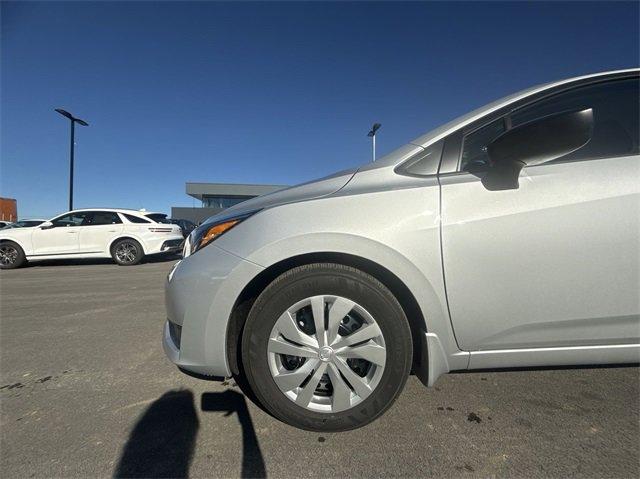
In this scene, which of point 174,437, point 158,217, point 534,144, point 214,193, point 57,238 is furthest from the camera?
point 214,193

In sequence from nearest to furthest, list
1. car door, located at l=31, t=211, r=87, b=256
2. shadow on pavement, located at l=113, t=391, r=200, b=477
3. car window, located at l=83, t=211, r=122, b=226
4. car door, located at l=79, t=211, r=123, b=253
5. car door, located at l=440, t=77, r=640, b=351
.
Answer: shadow on pavement, located at l=113, t=391, r=200, b=477
car door, located at l=440, t=77, r=640, b=351
car door, located at l=31, t=211, r=87, b=256
car door, located at l=79, t=211, r=123, b=253
car window, located at l=83, t=211, r=122, b=226

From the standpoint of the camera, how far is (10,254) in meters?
8.06

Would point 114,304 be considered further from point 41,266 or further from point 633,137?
point 41,266

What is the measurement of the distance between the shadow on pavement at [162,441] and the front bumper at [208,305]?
0.32 meters

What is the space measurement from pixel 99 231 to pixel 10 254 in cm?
212

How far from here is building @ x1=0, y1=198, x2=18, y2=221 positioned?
30069mm

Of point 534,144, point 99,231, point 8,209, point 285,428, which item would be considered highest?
point 8,209

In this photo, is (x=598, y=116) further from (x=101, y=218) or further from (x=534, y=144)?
(x=101, y=218)

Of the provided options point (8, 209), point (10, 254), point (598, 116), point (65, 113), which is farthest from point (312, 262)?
point (8, 209)

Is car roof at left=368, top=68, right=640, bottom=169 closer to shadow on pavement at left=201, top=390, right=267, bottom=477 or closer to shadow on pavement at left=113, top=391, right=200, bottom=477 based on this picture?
shadow on pavement at left=201, top=390, right=267, bottom=477

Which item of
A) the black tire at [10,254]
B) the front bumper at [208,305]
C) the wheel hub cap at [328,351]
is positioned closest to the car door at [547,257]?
the wheel hub cap at [328,351]

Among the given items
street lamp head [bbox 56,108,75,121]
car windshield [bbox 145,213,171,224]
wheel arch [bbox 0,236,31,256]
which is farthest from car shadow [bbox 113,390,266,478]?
street lamp head [bbox 56,108,75,121]

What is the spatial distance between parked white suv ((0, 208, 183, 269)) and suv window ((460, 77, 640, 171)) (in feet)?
27.9

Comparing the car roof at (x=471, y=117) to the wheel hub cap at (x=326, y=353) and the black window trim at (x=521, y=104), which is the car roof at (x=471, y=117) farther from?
the wheel hub cap at (x=326, y=353)
